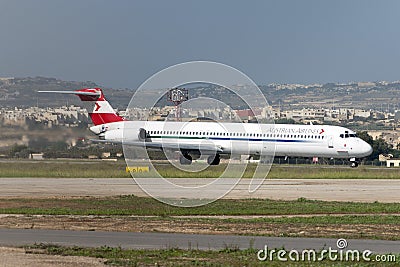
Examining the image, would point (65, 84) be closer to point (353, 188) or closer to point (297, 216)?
point (353, 188)

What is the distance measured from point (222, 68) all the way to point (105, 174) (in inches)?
721

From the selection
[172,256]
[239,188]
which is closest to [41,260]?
[172,256]

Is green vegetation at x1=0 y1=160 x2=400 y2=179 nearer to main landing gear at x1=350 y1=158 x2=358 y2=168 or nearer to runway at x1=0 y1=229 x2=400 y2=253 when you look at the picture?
main landing gear at x1=350 y1=158 x2=358 y2=168

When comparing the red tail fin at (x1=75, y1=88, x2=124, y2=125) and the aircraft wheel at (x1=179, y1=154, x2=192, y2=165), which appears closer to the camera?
the aircraft wheel at (x1=179, y1=154, x2=192, y2=165)

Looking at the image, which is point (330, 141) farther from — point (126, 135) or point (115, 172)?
point (115, 172)

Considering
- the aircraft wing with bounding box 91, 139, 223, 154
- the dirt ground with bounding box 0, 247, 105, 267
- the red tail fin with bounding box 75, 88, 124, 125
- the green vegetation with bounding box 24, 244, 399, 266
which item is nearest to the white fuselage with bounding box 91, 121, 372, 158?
the aircraft wing with bounding box 91, 139, 223, 154

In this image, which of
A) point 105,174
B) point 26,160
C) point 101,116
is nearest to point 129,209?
point 105,174

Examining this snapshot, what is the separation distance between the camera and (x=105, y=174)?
5534cm

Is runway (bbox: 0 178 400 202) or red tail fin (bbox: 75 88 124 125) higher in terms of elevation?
red tail fin (bbox: 75 88 124 125)

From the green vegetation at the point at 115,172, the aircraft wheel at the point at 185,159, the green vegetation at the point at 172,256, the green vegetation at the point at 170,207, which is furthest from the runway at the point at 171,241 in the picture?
the aircraft wheel at the point at 185,159

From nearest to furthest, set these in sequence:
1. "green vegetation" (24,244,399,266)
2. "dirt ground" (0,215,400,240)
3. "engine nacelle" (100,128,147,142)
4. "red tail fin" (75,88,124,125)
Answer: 1. "green vegetation" (24,244,399,266)
2. "dirt ground" (0,215,400,240)
3. "engine nacelle" (100,128,147,142)
4. "red tail fin" (75,88,124,125)

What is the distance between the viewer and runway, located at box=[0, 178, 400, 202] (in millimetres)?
40316

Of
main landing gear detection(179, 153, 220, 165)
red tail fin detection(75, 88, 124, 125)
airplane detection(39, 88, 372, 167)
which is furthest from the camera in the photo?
red tail fin detection(75, 88, 124, 125)

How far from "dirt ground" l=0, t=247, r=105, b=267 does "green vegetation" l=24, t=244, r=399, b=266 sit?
0.34 meters
